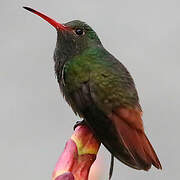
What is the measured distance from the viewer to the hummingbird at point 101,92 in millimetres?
2184

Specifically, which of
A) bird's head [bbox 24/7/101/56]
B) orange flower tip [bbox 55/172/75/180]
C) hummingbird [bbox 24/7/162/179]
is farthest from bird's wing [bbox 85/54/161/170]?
orange flower tip [bbox 55/172/75/180]

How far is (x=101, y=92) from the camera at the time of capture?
2562mm

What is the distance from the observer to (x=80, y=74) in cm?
271

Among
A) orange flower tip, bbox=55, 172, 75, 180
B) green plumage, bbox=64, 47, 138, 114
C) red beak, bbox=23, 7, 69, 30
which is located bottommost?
orange flower tip, bbox=55, 172, 75, 180

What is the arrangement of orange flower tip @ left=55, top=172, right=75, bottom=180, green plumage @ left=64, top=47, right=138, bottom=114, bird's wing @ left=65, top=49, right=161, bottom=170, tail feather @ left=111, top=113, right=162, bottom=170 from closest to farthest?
orange flower tip @ left=55, top=172, right=75, bottom=180
tail feather @ left=111, top=113, right=162, bottom=170
bird's wing @ left=65, top=49, right=161, bottom=170
green plumage @ left=64, top=47, right=138, bottom=114

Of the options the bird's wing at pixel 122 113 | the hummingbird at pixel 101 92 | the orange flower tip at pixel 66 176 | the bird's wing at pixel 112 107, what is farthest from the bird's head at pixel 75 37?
the orange flower tip at pixel 66 176

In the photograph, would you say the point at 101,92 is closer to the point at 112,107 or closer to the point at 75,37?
the point at 112,107

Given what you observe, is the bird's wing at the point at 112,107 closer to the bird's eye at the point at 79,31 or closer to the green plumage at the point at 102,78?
the green plumage at the point at 102,78

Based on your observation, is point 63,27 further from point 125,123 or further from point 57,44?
point 125,123

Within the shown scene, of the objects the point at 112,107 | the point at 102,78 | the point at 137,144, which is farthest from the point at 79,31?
the point at 137,144

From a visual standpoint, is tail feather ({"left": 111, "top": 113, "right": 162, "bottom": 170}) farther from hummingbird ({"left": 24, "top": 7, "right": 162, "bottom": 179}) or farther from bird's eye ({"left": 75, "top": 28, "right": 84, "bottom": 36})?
bird's eye ({"left": 75, "top": 28, "right": 84, "bottom": 36})

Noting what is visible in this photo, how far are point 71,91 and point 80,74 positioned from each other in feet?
0.43

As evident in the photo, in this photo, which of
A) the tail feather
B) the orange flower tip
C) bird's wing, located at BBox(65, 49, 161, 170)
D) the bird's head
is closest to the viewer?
the orange flower tip

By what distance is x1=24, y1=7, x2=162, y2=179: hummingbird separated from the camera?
7.16 feet
